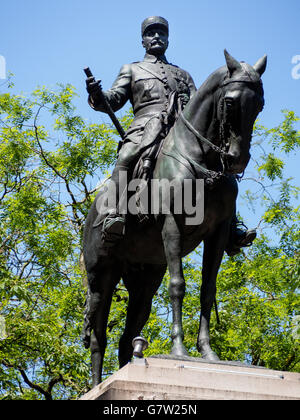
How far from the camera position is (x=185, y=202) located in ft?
26.8

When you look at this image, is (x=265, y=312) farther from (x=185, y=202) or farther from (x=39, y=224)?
(x=185, y=202)

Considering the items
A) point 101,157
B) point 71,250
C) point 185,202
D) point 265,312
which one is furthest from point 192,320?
point 185,202

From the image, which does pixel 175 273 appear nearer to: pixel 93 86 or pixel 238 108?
pixel 238 108

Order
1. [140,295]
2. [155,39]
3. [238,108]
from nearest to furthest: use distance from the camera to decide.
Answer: [238,108] < [140,295] < [155,39]

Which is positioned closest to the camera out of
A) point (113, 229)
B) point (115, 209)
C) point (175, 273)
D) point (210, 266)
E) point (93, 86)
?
point (175, 273)

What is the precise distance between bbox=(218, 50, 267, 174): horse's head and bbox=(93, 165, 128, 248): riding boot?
1.55m

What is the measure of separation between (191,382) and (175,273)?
1469 mm

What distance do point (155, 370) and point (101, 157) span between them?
16946 millimetres

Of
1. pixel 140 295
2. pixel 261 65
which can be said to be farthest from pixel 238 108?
pixel 140 295

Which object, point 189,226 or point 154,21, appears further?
point 154,21

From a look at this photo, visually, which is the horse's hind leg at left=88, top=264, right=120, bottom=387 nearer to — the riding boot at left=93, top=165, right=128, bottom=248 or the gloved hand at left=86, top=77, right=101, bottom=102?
the riding boot at left=93, top=165, right=128, bottom=248

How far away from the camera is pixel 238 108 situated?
7840 mm

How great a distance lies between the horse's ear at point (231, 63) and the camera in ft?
26.2

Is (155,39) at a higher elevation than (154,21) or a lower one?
lower
